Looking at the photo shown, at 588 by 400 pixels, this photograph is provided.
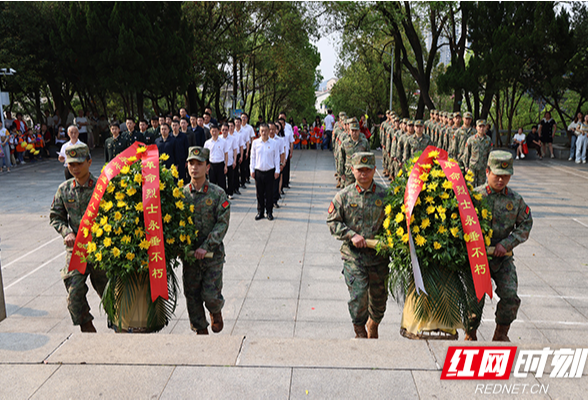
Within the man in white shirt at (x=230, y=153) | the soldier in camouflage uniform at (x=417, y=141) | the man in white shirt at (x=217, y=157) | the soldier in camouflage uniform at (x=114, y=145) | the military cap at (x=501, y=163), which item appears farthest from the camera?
the soldier in camouflage uniform at (x=417, y=141)

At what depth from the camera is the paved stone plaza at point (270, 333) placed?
351 centimetres

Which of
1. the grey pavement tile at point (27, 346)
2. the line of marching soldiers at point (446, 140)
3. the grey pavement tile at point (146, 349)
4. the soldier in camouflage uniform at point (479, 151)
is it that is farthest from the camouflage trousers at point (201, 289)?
the soldier in camouflage uniform at point (479, 151)

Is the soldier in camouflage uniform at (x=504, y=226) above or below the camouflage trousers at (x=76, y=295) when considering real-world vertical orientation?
above

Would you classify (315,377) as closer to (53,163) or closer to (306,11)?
(53,163)

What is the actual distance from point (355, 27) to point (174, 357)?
21.7 meters

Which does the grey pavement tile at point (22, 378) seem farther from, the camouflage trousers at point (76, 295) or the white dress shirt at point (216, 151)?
the white dress shirt at point (216, 151)

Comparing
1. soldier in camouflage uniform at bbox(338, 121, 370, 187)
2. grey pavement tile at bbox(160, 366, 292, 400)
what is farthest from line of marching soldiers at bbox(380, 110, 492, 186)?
grey pavement tile at bbox(160, 366, 292, 400)

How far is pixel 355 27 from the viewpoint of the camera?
23234 millimetres

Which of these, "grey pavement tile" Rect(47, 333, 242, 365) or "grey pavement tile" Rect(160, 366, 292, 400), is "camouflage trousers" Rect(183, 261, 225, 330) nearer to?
"grey pavement tile" Rect(47, 333, 242, 365)


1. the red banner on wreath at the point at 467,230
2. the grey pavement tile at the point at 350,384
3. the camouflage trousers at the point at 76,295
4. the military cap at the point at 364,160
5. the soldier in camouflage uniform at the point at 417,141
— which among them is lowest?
the camouflage trousers at the point at 76,295

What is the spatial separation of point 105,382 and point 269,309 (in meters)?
2.54

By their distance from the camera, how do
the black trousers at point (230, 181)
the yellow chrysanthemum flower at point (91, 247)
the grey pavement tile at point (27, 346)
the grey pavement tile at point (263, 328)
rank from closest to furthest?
the grey pavement tile at point (27, 346)
the yellow chrysanthemum flower at point (91, 247)
the grey pavement tile at point (263, 328)
the black trousers at point (230, 181)

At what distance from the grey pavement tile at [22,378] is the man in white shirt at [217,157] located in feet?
27.1

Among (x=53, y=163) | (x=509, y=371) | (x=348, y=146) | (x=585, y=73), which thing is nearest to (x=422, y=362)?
(x=509, y=371)
